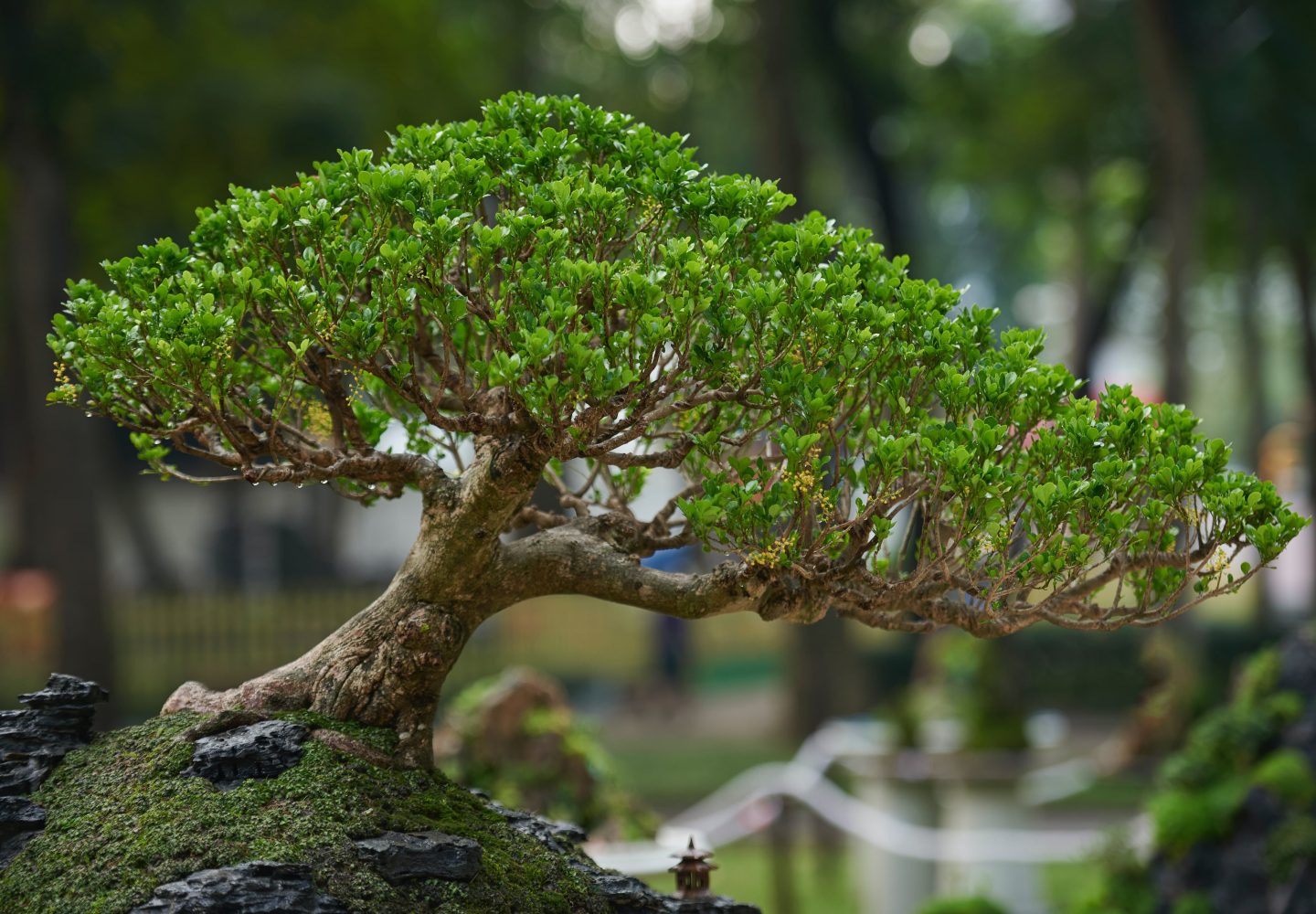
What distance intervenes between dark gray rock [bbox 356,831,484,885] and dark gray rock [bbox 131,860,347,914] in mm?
200

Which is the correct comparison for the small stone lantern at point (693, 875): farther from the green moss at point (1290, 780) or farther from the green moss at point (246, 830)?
the green moss at point (1290, 780)

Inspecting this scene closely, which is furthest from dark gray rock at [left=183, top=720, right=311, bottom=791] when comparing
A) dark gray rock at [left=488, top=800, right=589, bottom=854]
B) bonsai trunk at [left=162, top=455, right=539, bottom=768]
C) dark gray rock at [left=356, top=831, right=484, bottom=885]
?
dark gray rock at [left=488, top=800, right=589, bottom=854]

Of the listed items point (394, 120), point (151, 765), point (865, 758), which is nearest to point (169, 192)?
point (394, 120)

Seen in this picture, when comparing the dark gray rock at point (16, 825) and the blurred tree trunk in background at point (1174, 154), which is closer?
the dark gray rock at point (16, 825)

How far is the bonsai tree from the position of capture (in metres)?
3.90

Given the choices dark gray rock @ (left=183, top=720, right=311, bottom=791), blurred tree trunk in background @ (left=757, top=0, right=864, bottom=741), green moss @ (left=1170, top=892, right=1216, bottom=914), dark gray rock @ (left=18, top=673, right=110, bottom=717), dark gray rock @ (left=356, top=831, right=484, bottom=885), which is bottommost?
green moss @ (left=1170, top=892, right=1216, bottom=914)

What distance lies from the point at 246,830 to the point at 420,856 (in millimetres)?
504

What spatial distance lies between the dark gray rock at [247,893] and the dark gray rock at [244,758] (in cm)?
43

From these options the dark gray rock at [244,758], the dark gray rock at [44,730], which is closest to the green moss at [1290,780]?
the dark gray rock at [244,758]

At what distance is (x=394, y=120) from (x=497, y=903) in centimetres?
1506

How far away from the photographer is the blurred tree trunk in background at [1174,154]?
15258mm

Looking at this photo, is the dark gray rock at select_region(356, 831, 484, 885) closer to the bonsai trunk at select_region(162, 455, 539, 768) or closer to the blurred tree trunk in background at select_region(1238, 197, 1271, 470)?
the bonsai trunk at select_region(162, 455, 539, 768)

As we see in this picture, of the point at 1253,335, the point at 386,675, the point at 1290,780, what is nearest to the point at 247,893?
the point at 386,675

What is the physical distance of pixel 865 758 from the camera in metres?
11.2
